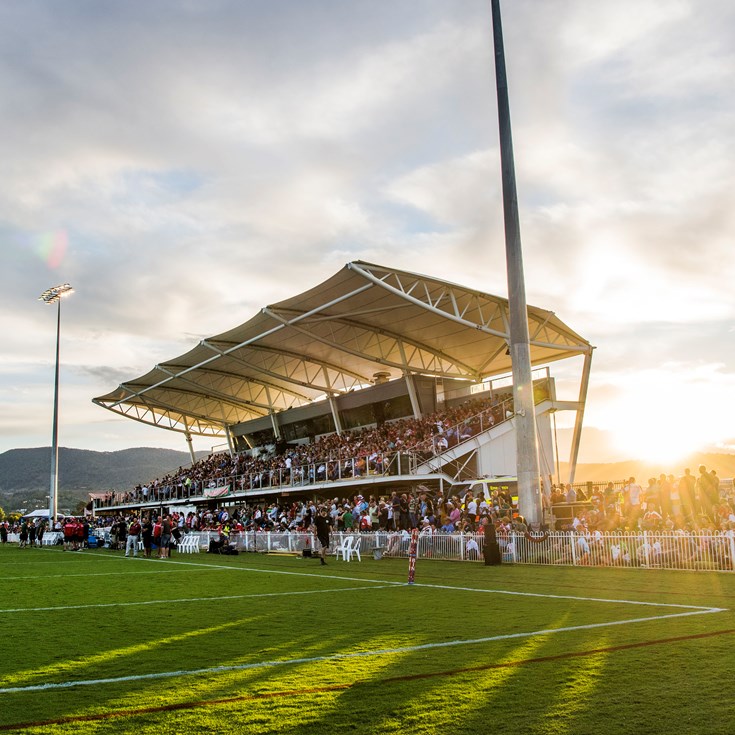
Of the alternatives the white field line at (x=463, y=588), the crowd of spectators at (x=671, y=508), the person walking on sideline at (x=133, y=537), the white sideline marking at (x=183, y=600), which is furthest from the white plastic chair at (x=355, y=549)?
the person walking on sideline at (x=133, y=537)

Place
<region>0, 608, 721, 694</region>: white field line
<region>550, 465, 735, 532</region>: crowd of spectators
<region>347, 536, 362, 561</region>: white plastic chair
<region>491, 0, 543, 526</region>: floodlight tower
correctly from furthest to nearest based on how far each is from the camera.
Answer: <region>347, 536, 362, 561</region>: white plastic chair
<region>491, 0, 543, 526</region>: floodlight tower
<region>550, 465, 735, 532</region>: crowd of spectators
<region>0, 608, 721, 694</region>: white field line

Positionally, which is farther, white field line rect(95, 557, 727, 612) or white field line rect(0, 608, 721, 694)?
white field line rect(95, 557, 727, 612)

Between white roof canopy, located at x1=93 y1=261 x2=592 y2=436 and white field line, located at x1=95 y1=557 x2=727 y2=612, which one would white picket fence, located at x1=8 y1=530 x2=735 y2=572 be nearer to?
white field line, located at x1=95 y1=557 x2=727 y2=612

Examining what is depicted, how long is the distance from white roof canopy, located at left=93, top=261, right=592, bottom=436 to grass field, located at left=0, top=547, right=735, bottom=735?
66.3 feet

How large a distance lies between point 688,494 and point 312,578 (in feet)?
31.8

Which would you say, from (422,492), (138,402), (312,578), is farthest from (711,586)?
(138,402)

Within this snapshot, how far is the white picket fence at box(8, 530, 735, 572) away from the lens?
17.3 meters

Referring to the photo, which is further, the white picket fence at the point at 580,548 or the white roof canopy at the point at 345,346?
the white roof canopy at the point at 345,346

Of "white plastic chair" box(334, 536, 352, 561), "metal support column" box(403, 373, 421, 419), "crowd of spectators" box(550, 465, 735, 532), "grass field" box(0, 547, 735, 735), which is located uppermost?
"metal support column" box(403, 373, 421, 419)

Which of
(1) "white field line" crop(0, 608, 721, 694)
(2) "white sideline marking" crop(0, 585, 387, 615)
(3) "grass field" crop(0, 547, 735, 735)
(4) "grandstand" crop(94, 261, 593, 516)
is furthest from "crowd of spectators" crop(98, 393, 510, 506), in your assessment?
(1) "white field line" crop(0, 608, 721, 694)

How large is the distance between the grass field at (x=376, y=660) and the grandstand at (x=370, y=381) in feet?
65.6

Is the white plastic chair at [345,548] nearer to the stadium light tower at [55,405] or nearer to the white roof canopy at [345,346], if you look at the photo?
the white roof canopy at [345,346]

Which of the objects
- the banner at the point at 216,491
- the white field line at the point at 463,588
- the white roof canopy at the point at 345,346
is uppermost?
the white roof canopy at the point at 345,346

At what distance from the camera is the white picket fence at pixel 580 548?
17.3m
